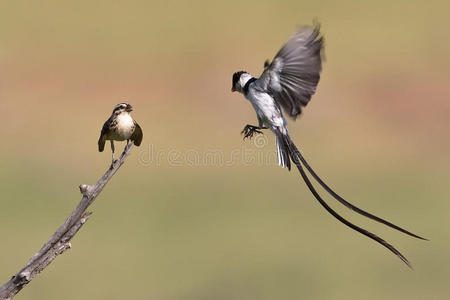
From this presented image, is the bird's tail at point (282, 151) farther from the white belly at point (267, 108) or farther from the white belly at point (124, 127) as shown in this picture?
the white belly at point (124, 127)

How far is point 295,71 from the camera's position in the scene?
4742mm

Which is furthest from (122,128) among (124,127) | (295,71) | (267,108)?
(295,71)

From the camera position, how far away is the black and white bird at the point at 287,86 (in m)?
4.63

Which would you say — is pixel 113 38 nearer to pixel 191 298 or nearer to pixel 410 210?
pixel 410 210

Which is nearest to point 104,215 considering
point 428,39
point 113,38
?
point 113,38

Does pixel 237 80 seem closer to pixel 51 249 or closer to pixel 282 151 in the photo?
pixel 282 151

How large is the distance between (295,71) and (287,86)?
12cm

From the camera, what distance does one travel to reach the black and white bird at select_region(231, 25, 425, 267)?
4633 mm

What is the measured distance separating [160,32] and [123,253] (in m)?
6.76

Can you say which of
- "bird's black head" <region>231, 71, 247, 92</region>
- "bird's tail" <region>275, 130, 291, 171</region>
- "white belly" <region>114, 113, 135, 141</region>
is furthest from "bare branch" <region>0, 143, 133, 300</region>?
"bird's black head" <region>231, 71, 247, 92</region>

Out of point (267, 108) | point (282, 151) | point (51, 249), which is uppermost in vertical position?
point (267, 108)

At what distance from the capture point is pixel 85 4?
1648cm

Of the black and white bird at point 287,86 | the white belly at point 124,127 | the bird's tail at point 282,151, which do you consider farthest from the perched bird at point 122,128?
the bird's tail at point 282,151

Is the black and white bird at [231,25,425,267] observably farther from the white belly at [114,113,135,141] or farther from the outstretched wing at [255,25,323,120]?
the white belly at [114,113,135,141]
